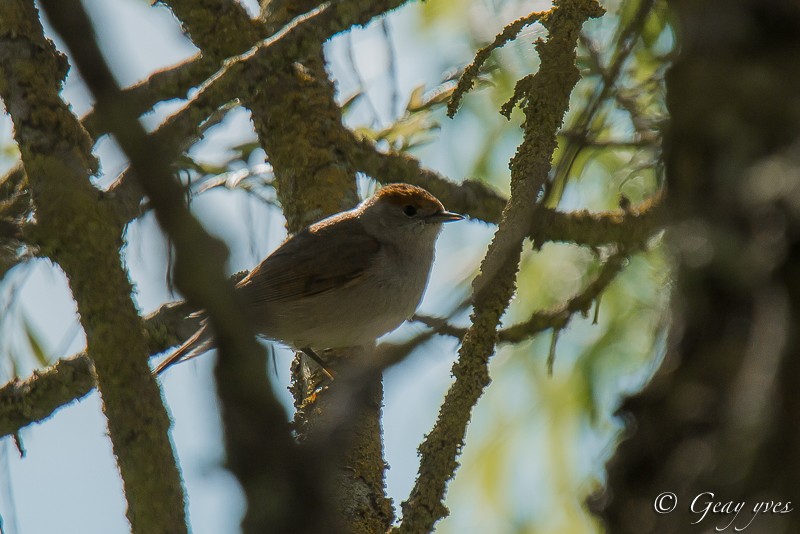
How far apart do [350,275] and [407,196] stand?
58 centimetres

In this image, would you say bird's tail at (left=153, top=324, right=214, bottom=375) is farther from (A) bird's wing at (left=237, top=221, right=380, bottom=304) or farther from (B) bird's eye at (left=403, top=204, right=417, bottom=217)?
(B) bird's eye at (left=403, top=204, right=417, bottom=217)

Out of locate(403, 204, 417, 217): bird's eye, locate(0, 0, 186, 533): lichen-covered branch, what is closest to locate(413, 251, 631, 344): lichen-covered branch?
locate(0, 0, 186, 533): lichen-covered branch

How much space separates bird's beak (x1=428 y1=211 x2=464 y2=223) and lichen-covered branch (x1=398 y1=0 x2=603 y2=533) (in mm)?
2007

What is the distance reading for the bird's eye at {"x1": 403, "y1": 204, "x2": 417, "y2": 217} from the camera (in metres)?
5.26

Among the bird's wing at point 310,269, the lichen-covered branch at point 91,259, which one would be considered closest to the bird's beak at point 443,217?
the bird's wing at point 310,269

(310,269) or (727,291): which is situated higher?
(310,269)

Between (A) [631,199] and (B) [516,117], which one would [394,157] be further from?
(A) [631,199]

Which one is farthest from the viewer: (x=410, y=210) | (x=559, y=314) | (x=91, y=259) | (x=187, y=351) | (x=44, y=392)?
(x=410, y=210)

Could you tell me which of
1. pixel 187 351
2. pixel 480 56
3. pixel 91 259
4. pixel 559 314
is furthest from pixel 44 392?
pixel 480 56
